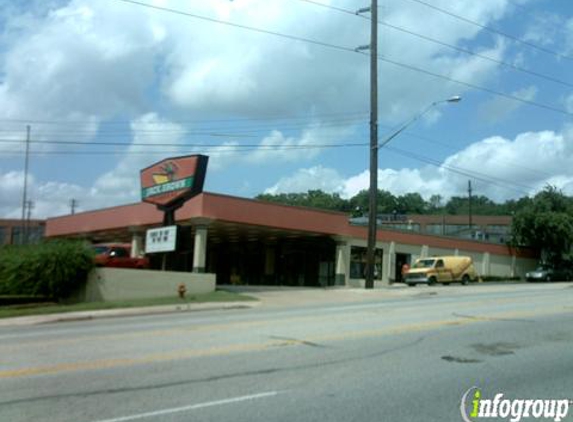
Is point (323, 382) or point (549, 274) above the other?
point (549, 274)

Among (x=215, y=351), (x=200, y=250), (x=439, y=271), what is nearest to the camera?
(x=215, y=351)

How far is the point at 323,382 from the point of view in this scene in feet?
28.8

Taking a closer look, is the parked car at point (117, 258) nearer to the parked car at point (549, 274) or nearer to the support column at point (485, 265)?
the support column at point (485, 265)

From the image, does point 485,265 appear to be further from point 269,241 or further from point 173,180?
point 173,180

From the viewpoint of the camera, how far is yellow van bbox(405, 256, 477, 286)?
41969 mm

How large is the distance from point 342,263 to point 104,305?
20726 millimetres

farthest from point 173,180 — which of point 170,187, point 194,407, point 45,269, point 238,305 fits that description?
point 194,407

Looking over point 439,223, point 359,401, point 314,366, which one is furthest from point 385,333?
point 439,223

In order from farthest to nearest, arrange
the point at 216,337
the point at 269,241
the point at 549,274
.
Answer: the point at 549,274
the point at 269,241
the point at 216,337

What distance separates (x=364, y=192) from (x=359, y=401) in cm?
14072

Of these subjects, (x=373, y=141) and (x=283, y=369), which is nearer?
(x=283, y=369)

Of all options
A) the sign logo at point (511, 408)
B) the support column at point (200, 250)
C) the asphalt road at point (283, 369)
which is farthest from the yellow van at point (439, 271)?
the sign logo at point (511, 408)

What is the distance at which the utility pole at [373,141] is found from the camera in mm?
33562

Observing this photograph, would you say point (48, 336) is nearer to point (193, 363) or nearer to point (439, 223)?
point (193, 363)
